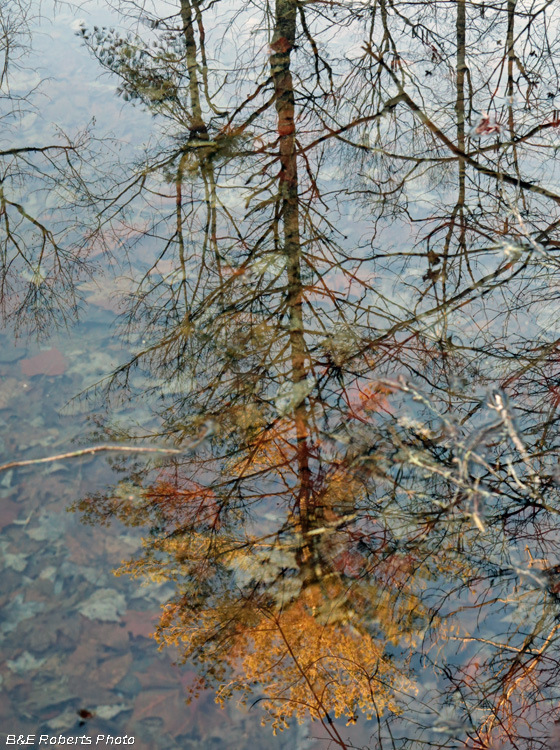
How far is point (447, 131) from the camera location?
→ 4.33 m

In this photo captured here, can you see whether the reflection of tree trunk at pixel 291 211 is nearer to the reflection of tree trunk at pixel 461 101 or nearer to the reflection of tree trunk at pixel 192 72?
the reflection of tree trunk at pixel 192 72

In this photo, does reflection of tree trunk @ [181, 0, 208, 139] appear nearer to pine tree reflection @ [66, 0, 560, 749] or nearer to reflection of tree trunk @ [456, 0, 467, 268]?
pine tree reflection @ [66, 0, 560, 749]

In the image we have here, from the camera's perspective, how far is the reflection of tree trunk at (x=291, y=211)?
2.88m

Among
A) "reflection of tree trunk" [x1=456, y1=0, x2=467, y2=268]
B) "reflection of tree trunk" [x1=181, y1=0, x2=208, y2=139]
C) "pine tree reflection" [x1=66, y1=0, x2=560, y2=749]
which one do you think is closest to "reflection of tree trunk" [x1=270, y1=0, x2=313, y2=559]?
"pine tree reflection" [x1=66, y1=0, x2=560, y2=749]

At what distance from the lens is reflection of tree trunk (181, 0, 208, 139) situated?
4.44 meters

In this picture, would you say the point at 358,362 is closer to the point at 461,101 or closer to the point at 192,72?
the point at 461,101

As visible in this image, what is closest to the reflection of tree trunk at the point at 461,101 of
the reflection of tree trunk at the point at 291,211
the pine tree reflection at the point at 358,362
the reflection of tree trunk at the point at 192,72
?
the pine tree reflection at the point at 358,362

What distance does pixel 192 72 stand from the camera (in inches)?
187

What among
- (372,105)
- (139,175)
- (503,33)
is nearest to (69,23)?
(139,175)

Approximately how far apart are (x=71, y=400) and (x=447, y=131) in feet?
10.8

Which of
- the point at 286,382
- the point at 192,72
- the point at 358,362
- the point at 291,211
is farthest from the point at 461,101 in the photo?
the point at 286,382

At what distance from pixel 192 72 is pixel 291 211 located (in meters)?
1.76

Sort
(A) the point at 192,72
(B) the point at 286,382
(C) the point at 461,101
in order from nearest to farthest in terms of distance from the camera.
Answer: (B) the point at 286,382 < (C) the point at 461,101 < (A) the point at 192,72

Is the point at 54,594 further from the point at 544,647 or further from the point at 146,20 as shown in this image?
the point at 146,20
